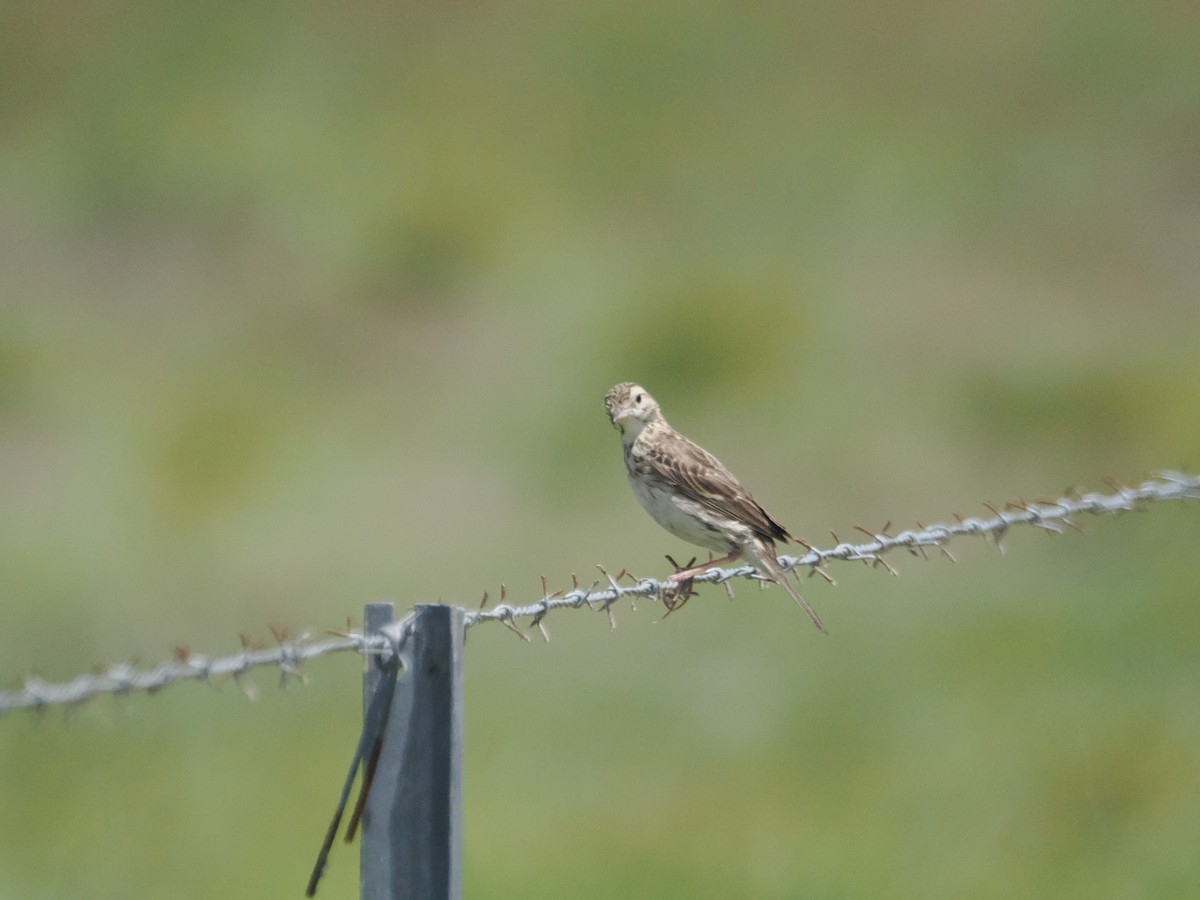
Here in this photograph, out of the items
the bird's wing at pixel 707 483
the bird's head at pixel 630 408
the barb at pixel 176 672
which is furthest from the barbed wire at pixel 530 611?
the bird's head at pixel 630 408

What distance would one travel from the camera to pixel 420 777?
10.9ft

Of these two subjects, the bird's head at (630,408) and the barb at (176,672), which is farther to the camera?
the bird's head at (630,408)

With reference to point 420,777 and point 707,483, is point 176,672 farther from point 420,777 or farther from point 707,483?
point 707,483

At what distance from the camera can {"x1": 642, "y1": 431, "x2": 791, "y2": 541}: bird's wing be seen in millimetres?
7035

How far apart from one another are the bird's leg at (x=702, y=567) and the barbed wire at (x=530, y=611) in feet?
0.17

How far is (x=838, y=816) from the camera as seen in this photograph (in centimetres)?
1452

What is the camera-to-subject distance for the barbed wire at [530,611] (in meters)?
2.91

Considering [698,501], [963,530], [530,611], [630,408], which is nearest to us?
[530,611]

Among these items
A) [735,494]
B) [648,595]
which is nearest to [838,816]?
[735,494]

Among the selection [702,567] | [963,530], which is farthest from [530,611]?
[702,567]

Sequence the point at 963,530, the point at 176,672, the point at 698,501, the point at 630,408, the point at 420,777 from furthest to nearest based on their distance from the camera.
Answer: the point at 630,408, the point at 698,501, the point at 963,530, the point at 420,777, the point at 176,672

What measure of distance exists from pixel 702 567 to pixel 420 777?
10.9ft

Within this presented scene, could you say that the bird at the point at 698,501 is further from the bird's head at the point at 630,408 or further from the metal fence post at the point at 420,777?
the metal fence post at the point at 420,777

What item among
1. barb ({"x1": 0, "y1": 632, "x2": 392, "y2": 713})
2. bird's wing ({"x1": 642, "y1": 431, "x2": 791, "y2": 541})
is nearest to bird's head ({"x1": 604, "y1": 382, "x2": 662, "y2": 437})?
bird's wing ({"x1": 642, "y1": 431, "x2": 791, "y2": 541})
